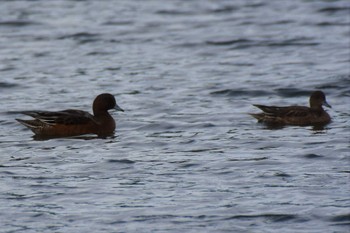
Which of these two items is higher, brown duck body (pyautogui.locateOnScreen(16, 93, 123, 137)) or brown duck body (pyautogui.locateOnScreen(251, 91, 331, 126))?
brown duck body (pyautogui.locateOnScreen(16, 93, 123, 137))

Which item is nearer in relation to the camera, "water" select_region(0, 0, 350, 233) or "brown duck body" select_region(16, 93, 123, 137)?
"water" select_region(0, 0, 350, 233)

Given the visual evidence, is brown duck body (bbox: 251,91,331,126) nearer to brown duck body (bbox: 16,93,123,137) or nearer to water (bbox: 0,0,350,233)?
water (bbox: 0,0,350,233)

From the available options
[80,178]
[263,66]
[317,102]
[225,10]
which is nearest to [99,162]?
[80,178]

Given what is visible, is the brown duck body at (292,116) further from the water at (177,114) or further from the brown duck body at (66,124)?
the brown duck body at (66,124)

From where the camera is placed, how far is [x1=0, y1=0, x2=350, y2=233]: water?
36.6ft

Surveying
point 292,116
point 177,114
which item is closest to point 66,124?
point 177,114

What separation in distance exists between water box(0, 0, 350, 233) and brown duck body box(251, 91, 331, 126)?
0.53 feet

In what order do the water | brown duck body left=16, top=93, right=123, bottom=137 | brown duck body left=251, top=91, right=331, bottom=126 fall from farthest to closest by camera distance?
1. brown duck body left=251, top=91, right=331, bottom=126
2. brown duck body left=16, top=93, right=123, bottom=137
3. the water

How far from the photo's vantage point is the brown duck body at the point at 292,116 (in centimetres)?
1561

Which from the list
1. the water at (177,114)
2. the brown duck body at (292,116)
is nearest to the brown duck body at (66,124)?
→ the water at (177,114)

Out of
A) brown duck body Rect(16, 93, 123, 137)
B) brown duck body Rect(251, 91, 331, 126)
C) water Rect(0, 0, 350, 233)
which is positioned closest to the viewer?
water Rect(0, 0, 350, 233)

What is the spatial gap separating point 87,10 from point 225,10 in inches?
111

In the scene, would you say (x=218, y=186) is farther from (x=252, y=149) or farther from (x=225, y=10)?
(x=225, y=10)

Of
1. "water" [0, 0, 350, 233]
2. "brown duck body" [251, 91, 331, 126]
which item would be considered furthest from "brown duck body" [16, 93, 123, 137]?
"brown duck body" [251, 91, 331, 126]
